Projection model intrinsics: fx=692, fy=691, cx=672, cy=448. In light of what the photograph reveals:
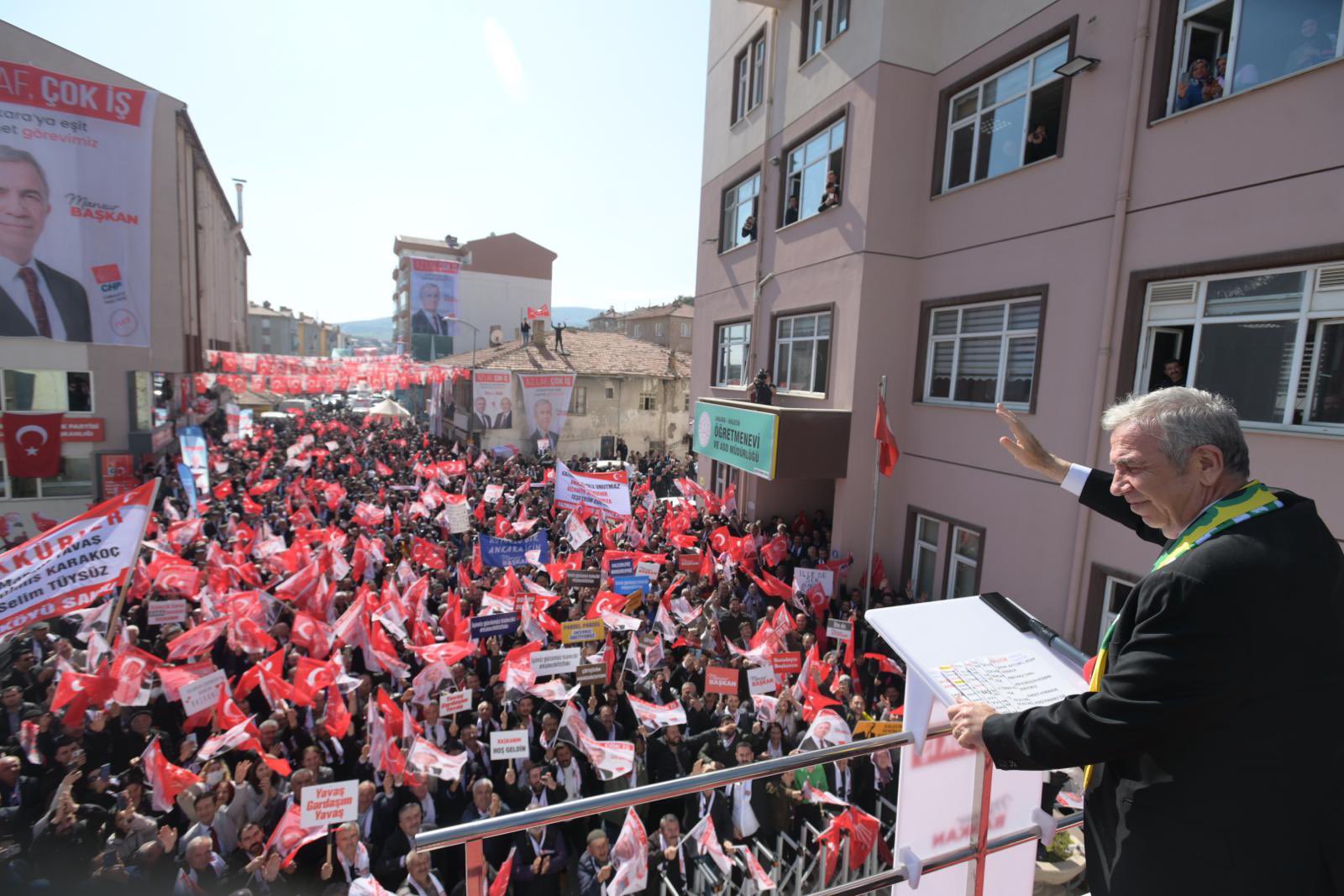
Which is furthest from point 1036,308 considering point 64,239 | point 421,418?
point 421,418

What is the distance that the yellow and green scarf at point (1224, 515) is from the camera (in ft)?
5.44

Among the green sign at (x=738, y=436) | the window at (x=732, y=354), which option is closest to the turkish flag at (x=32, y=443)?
the green sign at (x=738, y=436)

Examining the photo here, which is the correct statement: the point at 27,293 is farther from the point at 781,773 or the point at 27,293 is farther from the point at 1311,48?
the point at 1311,48

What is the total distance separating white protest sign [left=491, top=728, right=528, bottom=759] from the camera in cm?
627

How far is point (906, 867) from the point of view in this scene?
7.57 ft

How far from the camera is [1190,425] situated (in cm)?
188

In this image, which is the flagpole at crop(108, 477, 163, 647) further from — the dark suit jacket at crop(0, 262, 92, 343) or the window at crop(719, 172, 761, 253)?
the dark suit jacket at crop(0, 262, 92, 343)

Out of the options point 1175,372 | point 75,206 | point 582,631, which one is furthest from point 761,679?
point 75,206

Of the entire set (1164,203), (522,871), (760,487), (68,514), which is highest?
(1164,203)

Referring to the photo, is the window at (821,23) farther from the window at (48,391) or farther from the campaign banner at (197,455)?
the window at (48,391)

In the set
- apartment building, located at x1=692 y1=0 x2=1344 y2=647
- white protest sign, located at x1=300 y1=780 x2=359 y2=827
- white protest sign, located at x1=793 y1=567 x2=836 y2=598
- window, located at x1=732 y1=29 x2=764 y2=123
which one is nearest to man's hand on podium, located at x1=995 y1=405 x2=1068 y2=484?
white protest sign, located at x1=300 y1=780 x2=359 y2=827

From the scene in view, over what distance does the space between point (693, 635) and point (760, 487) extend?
693cm

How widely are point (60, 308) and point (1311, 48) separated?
81.0 feet

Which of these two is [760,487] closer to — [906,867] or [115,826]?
[115,826]
